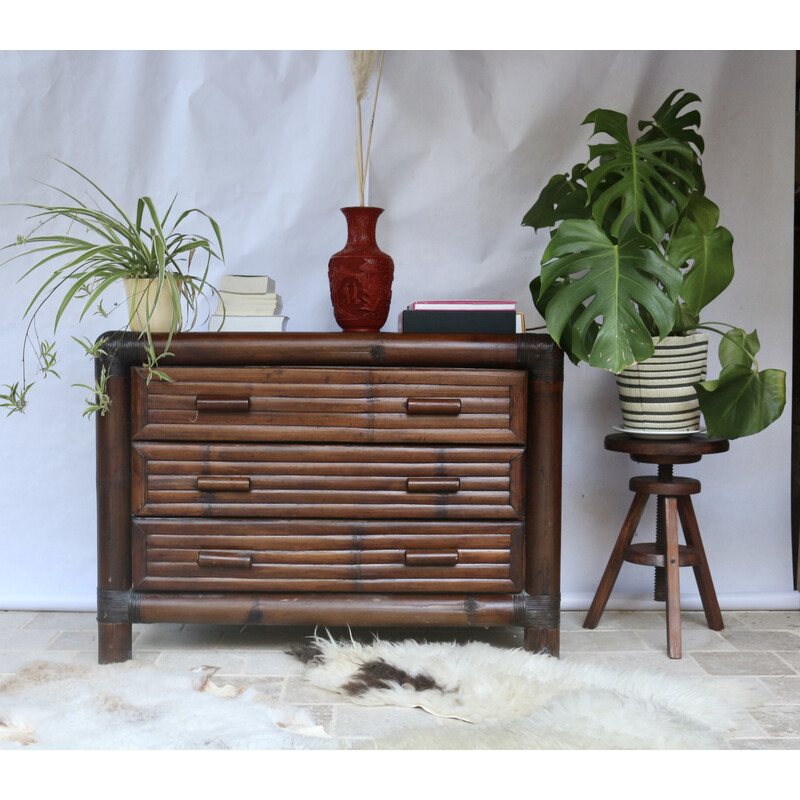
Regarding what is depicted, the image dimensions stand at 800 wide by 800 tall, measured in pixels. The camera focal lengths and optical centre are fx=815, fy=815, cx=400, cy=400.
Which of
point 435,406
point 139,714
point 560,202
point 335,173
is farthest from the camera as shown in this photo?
point 335,173

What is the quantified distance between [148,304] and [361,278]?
53 cm

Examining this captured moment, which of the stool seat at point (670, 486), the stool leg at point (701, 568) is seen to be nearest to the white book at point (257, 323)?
the stool seat at point (670, 486)

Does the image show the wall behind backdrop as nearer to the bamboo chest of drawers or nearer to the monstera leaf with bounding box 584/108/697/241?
the monstera leaf with bounding box 584/108/697/241

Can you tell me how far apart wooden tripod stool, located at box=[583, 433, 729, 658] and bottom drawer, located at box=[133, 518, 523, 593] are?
0.41 meters

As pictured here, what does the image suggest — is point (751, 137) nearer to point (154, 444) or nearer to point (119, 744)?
point (154, 444)

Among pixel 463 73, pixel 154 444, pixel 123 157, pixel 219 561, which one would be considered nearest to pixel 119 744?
pixel 219 561

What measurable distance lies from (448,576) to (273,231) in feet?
3.78

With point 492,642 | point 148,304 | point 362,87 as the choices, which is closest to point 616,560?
point 492,642

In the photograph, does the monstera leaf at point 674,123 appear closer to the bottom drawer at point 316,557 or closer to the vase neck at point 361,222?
the vase neck at point 361,222

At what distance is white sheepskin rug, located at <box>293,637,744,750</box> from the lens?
1.49m

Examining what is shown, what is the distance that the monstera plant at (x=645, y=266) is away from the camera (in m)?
1.81

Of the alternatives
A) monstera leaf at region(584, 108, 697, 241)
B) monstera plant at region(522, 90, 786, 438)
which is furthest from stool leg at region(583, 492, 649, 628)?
monstera leaf at region(584, 108, 697, 241)

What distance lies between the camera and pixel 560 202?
2172mm

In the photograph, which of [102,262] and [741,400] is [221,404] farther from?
[741,400]
